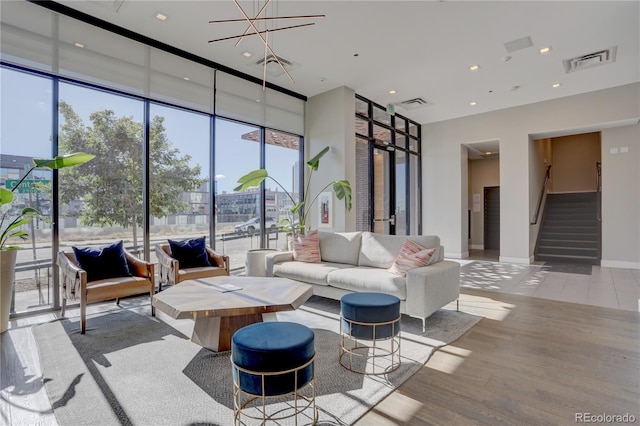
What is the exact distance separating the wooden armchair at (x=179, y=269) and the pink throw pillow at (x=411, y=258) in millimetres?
2354

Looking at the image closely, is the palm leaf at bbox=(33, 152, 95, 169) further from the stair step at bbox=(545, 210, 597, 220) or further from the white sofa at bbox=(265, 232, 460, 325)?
the stair step at bbox=(545, 210, 597, 220)

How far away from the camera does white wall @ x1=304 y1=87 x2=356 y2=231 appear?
256 inches

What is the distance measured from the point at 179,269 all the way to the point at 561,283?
6.12m

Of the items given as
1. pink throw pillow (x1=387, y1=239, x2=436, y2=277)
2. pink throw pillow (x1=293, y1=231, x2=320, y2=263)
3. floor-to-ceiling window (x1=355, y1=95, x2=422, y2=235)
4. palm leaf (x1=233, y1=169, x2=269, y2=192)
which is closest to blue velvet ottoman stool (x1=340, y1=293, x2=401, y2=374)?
pink throw pillow (x1=387, y1=239, x2=436, y2=277)

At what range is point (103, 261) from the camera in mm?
3912

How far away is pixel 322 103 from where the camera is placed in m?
6.88

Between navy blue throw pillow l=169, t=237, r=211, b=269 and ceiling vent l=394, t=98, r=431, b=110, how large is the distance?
18.0ft

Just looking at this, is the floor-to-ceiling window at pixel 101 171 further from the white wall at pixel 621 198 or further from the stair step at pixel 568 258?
the white wall at pixel 621 198

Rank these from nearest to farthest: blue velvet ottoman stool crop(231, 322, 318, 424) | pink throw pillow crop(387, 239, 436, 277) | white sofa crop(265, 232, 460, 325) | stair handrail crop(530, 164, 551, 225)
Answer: blue velvet ottoman stool crop(231, 322, 318, 424), white sofa crop(265, 232, 460, 325), pink throw pillow crop(387, 239, 436, 277), stair handrail crop(530, 164, 551, 225)

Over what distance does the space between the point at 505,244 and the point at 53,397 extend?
851 centimetres

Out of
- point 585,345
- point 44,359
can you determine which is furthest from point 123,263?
point 585,345

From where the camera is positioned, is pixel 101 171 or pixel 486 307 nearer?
pixel 486 307

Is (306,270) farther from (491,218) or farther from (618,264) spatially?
(491,218)

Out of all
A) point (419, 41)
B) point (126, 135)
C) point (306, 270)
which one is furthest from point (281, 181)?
point (419, 41)
